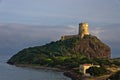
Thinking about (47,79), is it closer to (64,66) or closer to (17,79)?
(17,79)

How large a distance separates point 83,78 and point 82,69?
16006 millimetres

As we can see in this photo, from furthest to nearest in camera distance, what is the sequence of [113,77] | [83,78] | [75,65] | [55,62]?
[55,62], [75,65], [83,78], [113,77]

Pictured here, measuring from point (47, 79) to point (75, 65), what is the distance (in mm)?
47143

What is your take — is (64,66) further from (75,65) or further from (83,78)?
(83,78)

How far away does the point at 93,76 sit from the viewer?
11288 centimetres

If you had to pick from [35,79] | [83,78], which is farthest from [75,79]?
[35,79]

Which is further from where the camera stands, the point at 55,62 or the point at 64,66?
the point at 55,62

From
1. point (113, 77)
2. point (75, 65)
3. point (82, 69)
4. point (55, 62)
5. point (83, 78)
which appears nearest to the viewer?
point (113, 77)

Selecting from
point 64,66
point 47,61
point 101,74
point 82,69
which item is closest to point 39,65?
point 47,61

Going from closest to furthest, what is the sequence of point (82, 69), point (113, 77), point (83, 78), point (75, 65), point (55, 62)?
point (113, 77), point (83, 78), point (82, 69), point (75, 65), point (55, 62)

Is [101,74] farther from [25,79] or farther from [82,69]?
[25,79]

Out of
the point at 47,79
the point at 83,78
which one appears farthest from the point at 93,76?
the point at 47,79

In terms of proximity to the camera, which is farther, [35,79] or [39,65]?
[39,65]

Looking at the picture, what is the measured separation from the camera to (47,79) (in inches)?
4530
